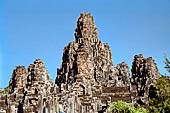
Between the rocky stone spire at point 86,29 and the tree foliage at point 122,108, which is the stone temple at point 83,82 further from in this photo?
the tree foliage at point 122,108

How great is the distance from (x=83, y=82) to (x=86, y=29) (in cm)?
3046

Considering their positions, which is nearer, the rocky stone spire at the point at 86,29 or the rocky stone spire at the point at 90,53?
the rocky stone spire at the point at 90,53

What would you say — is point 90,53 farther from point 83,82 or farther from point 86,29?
point 83,82

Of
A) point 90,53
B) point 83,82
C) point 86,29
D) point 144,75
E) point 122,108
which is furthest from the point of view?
point 86,29

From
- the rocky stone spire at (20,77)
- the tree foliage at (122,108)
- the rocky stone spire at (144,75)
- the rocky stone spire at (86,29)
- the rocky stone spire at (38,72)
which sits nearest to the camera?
the tree foliage at (122,108)

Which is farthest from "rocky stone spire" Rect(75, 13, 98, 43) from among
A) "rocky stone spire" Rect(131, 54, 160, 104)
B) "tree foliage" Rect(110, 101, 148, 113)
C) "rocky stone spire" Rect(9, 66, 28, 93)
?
"tree foliage" Rect(110, 101, 148, 113)

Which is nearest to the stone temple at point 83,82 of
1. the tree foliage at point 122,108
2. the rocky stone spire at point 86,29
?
the rocky stone spire at point 86,29

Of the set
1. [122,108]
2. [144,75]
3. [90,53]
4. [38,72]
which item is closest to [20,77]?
[38,72]

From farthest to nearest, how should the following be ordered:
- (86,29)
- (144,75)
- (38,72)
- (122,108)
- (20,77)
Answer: (86,29), (20,77), (144,75), (38,72), (122,108)

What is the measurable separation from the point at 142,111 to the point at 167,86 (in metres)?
15.5

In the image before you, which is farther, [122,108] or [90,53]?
[90,53]

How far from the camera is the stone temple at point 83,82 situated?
121ft

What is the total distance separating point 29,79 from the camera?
53.9m

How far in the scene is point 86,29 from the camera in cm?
7425
